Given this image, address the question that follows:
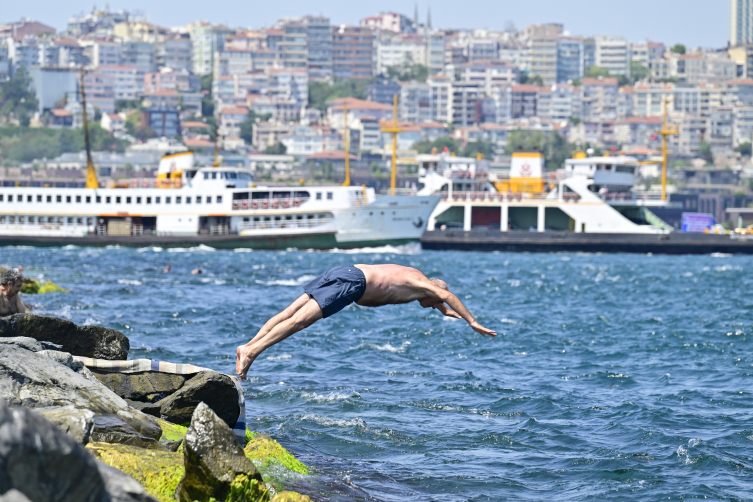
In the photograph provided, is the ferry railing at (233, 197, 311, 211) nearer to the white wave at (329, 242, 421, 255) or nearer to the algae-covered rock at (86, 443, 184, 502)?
the white wave at (329, 242, 421, 255)

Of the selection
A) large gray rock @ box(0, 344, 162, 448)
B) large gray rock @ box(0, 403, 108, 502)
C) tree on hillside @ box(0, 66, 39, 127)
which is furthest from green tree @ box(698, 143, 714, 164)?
large gray rock @ box(0, 403, 108, 502)

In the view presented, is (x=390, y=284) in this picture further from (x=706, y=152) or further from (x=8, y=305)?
(x=706, y=152)

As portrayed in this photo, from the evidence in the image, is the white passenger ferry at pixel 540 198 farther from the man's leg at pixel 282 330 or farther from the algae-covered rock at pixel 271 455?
the man's leg at pixel 282 330

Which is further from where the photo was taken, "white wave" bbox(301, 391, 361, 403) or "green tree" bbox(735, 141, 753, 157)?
"green tree" bbox(735, 141, 753, 157)

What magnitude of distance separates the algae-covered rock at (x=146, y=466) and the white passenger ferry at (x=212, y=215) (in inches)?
1710

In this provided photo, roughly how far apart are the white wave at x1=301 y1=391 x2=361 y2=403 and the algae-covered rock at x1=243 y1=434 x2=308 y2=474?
10.3 ft

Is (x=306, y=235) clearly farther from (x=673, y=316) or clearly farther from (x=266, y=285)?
(x=673, y=316)

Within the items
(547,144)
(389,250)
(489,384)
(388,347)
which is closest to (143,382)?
(489,384)

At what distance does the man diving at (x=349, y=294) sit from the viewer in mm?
7730

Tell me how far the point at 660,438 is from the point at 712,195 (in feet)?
420

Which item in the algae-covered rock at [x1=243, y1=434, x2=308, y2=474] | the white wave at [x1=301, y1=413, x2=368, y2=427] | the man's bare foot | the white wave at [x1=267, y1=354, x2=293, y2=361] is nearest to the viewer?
the man's bare foot

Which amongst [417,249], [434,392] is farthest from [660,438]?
[417,249]

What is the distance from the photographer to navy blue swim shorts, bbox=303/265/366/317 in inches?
303

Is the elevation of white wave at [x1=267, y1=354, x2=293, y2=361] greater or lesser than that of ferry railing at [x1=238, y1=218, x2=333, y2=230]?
greater
